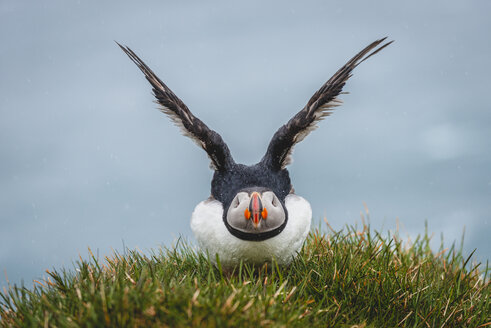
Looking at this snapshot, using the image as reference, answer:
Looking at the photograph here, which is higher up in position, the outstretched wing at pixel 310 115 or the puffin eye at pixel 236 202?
the outstretched wing at pixel 310 115

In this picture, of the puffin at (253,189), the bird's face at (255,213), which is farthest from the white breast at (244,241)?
the bird's face at (255,213)

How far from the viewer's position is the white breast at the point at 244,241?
433 cm

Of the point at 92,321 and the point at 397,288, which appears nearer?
the point at 92,321

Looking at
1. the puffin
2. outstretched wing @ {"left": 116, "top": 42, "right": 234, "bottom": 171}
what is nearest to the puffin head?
the puffin

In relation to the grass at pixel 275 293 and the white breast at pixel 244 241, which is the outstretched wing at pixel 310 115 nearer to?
Answer: the white breast at pixel 244 241

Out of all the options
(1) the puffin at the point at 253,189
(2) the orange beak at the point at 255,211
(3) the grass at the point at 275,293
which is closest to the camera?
(3) the grass at the point at 275,293

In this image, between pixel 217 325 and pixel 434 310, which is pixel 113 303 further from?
pixel 434 310

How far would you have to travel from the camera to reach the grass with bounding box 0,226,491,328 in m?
2.94

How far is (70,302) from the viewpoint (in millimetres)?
3352

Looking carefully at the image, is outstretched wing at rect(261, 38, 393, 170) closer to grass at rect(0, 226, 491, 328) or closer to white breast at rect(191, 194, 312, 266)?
white breast at rect(191, 194, 312, 266)

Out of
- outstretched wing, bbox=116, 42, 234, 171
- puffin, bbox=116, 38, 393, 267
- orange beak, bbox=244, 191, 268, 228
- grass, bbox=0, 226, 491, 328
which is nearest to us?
grass, bbox=0, 226, 491, 328

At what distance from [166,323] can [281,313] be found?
2.48 feet

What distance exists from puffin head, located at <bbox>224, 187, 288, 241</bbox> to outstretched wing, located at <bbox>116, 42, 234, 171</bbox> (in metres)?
0.51

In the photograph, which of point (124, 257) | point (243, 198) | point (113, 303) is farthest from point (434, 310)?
point (124, 257)
